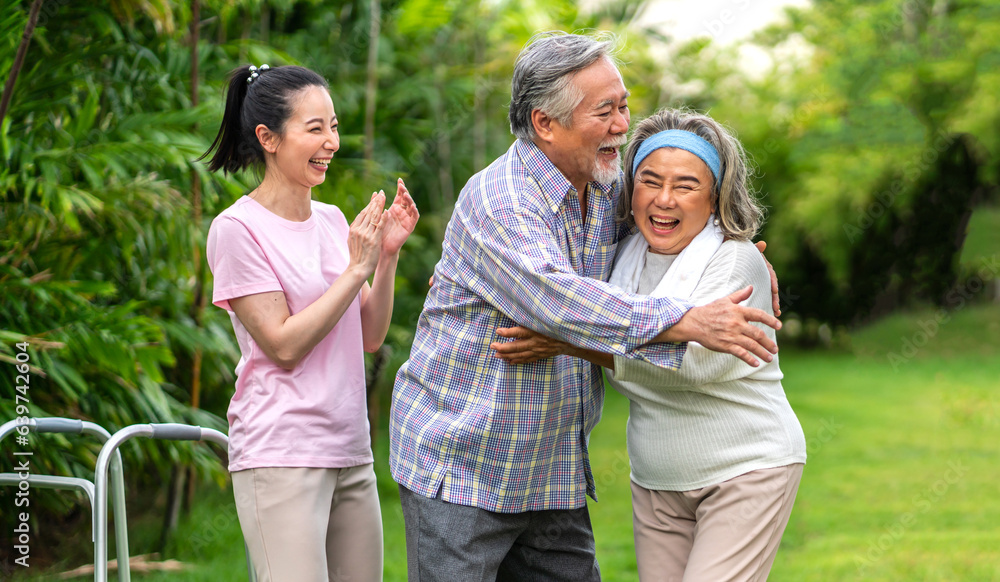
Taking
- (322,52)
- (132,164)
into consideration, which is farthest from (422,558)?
(322,52)

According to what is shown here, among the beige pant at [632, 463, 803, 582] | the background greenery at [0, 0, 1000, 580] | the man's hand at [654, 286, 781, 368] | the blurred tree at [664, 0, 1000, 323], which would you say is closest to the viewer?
the man's hand at [654, 286, 781, 368]

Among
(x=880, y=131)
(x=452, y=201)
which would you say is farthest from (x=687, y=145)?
(x=880, y=131)

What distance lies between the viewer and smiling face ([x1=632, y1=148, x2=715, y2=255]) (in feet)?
7.53

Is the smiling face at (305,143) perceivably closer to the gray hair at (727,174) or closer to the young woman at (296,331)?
the young woman at (296,331)

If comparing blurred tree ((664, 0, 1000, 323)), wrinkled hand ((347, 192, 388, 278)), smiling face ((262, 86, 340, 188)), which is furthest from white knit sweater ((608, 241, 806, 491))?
blurred tree ((664, 0, 1000, 323))

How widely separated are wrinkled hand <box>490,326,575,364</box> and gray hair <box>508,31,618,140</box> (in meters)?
0.51

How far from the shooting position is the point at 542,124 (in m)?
2.36

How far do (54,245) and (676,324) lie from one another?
10.4 feet

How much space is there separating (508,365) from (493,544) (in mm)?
451

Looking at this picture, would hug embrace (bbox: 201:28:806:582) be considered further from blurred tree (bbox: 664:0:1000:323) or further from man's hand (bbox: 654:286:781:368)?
blurred tree (bbox: 664:0:1000:323)

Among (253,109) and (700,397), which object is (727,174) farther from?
(253,109)

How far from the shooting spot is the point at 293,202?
2.33 m

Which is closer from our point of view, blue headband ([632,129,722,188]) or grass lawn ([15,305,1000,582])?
blue headband ([632,129,722,188])

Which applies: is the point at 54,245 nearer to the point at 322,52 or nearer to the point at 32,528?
the point at 32,528
